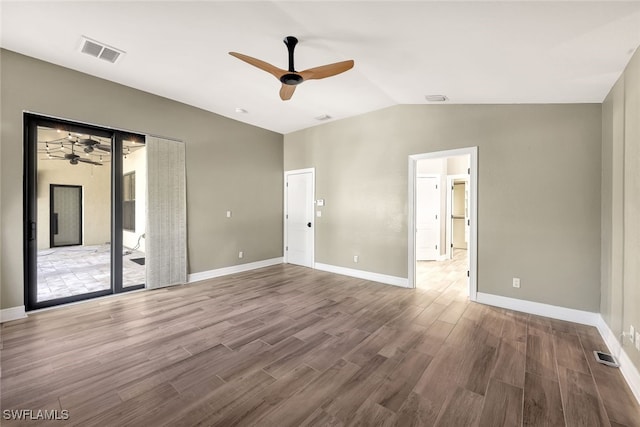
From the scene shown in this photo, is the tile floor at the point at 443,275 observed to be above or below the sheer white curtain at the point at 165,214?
below

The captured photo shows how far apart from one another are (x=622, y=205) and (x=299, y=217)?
4.87 m

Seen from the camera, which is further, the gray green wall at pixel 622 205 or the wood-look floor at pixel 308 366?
the gray green wall at pixel 622 205

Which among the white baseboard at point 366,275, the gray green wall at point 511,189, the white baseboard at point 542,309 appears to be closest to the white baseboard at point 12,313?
the white baseboard at point 366,275

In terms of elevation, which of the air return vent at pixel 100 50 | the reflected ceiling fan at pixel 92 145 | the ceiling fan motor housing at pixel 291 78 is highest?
the air return vent at pixel 100 50

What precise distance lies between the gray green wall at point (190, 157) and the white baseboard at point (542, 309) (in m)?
4.27

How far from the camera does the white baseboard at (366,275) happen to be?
14.6 ft

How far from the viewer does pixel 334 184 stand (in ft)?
17.6

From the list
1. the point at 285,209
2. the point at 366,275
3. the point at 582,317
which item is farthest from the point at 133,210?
the point at 582,317

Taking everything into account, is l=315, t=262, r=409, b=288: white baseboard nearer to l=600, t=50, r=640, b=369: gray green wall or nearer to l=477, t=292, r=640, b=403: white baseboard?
l=477, t=292, r=640, b=403: white baseboard

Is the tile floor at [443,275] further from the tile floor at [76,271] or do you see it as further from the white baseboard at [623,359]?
the tile floor at [76,271]

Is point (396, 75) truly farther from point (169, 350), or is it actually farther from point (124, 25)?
point (169, 350)

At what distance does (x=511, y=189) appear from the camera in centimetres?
344

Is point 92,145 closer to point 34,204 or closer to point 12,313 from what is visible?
point 34,204

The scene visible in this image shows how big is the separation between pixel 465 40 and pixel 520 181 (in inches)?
82.9
